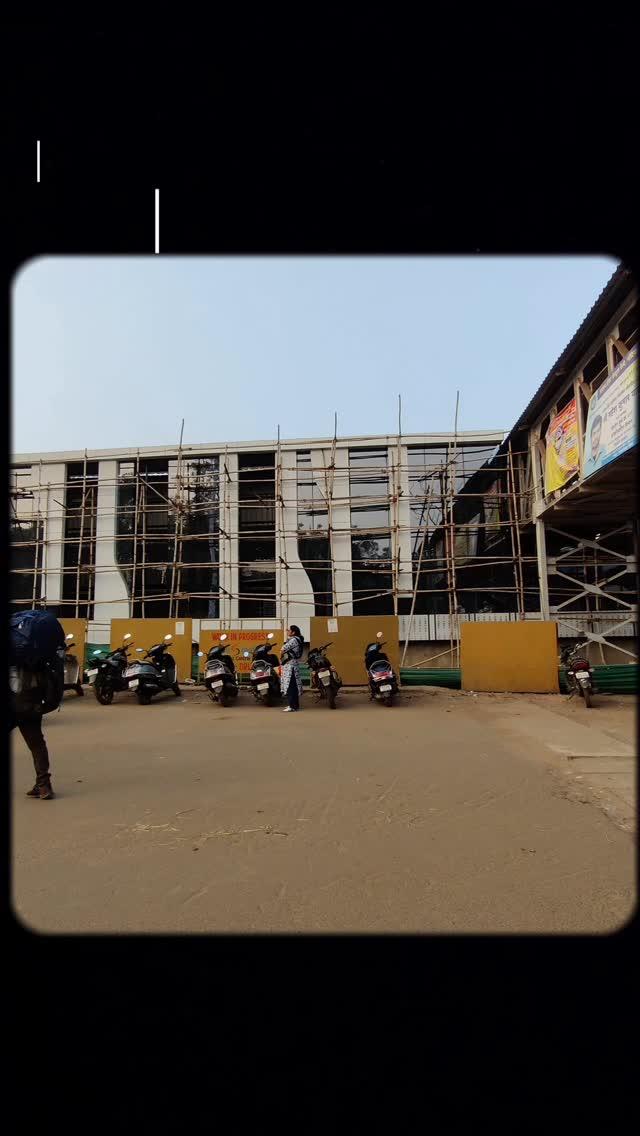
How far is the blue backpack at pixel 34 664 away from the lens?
441 cm

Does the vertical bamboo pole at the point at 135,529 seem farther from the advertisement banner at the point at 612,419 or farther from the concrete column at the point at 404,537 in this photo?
the advertisement banner at the point at 612,419

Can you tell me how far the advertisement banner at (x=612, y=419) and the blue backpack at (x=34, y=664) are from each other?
696 cm

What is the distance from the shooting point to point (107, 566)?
1748 centimetres

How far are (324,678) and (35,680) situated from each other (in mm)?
5835

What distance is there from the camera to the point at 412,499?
53.3ft

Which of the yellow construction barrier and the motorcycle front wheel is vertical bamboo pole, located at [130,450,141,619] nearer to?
the motorcycle front wheel

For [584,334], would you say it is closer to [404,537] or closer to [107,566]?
[404,537]

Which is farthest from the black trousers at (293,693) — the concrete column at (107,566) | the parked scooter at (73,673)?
the concrete column at (107,566)

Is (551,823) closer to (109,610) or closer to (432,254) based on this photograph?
(432,254)

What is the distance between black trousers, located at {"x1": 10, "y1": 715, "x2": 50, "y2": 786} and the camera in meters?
4.43

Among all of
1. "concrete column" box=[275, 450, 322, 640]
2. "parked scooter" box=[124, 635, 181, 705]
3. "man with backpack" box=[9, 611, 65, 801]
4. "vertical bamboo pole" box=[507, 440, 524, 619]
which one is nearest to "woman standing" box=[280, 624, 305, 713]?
"parked scooter" box=[124, 635, 181, 705]
